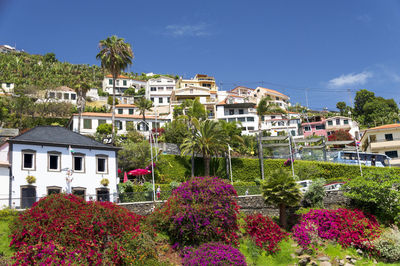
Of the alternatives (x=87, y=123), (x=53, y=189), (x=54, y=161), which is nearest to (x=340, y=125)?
(x=87, y=123)

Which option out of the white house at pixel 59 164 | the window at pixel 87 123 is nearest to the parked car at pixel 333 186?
the white house at pixel 59 164

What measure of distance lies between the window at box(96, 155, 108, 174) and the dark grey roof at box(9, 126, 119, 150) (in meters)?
0.91

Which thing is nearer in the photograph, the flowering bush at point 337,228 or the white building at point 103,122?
the flowering bush at point 337,228

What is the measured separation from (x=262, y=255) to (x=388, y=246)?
1020 cm

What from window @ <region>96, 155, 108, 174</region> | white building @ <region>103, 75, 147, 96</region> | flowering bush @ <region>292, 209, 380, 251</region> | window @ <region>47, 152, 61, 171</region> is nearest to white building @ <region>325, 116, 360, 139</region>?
white building @ <region>103, 75, 147, 96</region>

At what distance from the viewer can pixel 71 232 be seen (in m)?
→ 23.8

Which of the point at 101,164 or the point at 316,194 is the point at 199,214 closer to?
the point at 316,194

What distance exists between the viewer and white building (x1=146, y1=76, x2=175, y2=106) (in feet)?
336

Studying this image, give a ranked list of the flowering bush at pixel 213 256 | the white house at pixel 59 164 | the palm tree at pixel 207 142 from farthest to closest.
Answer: the palm tree at pixel 207 142, the white house at pixel 59 164, the flowering bush at pixel 213 256

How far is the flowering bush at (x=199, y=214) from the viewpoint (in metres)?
27.7

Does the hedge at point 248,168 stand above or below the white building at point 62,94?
below

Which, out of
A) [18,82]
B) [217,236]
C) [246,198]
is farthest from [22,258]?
[18,82]

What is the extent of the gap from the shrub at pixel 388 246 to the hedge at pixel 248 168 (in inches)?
663

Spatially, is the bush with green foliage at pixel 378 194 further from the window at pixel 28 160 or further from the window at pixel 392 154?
→ the window at pixel 28 160
